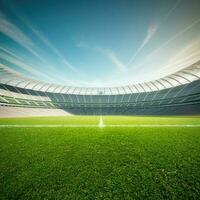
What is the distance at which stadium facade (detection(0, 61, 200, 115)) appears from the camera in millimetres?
29125

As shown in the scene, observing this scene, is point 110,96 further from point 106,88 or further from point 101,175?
point 101,175

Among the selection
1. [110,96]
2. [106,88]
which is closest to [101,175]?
[106,88]

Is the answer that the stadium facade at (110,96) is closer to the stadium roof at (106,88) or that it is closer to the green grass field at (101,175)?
the stadium roof at (106,88)

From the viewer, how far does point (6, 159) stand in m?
2.12

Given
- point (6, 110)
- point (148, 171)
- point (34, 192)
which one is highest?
point (6, 110)

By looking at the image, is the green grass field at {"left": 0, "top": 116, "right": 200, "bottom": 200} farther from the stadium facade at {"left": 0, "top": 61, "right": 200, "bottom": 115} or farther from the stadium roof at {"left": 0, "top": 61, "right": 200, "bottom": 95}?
the stadium facade at {"left": 0, "top": 61, "right": 200, "bottom": 115}

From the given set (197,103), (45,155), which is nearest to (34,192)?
(45,155)

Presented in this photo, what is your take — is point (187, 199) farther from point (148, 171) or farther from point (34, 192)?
point (34, 192)

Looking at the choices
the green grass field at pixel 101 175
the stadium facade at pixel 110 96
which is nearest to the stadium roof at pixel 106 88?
the stadium facade at pixel 110 96

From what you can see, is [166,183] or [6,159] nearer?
[166,183]

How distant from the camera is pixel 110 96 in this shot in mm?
51375

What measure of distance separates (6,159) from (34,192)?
51.3 inches

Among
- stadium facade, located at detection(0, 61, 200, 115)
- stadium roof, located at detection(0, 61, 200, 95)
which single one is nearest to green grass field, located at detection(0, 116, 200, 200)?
stadium roof, located at detection(0, 61, 200, 95)

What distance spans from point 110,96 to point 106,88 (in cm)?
451
